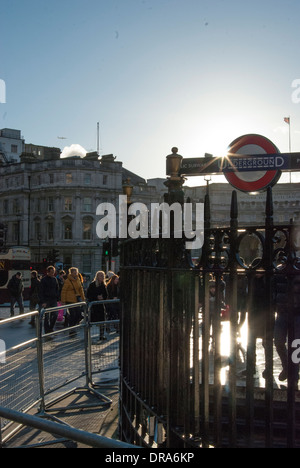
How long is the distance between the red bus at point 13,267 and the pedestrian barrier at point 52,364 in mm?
20594

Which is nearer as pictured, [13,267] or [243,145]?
[243,145]

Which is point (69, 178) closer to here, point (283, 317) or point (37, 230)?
point (37, 230)

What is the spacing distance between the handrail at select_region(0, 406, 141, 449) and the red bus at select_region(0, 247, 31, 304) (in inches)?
1029

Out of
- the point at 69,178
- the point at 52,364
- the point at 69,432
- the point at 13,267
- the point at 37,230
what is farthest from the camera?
the point at 37,230

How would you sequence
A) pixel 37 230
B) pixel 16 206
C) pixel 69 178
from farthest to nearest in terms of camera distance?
pixel 16 206 < pixel 37 230 < pixel 69 178

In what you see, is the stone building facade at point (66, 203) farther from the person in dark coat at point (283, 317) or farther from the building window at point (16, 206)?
the person in dark coat at point (283, 317)

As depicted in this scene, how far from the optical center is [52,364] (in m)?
7.13

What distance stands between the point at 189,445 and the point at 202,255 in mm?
1128

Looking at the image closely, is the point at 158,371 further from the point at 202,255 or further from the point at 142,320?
the point at 202,255

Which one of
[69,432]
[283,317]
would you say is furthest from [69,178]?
[69,432]

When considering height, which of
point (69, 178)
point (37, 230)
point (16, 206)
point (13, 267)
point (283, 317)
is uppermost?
point (69, 178)

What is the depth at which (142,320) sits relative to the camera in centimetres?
397

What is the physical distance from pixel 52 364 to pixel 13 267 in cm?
2819

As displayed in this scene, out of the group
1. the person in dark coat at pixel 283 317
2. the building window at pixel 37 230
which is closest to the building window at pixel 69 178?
the building window at pixel 37 230
